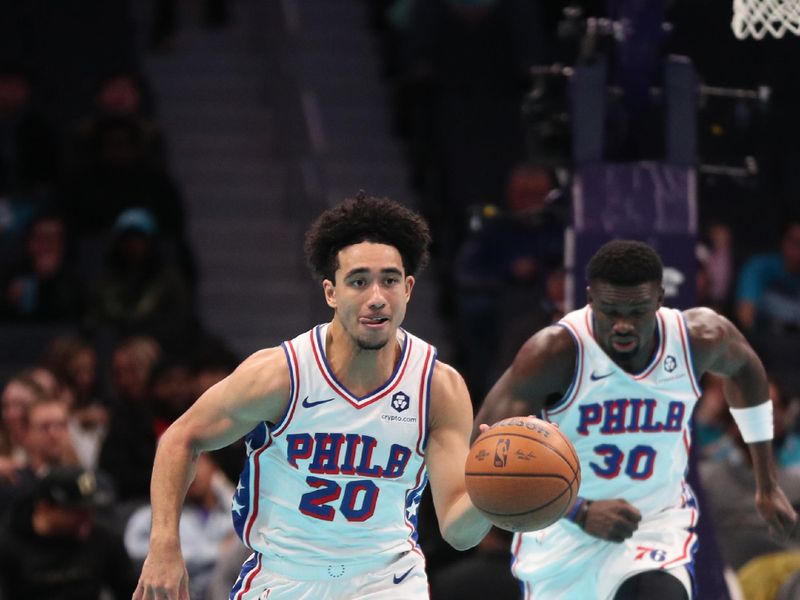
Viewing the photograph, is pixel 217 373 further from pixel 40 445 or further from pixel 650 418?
pixel 650 418

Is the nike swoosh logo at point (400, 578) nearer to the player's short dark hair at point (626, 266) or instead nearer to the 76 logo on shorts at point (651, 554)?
the 76 logo on shorts at point (651, 554)

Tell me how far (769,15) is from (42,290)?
638cm

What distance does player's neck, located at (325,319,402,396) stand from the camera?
Answer: 18.7ft

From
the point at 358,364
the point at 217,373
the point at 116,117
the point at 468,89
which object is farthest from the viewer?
the point at 468,89

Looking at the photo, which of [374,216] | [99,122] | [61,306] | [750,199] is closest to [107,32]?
[99,122]

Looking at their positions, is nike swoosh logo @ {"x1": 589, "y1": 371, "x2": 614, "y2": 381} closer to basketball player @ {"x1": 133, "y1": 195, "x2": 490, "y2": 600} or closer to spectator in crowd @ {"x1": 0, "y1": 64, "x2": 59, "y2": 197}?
basketball player @ {"x1": 133, "y1": 195, "x2": 490, "y2": 600}

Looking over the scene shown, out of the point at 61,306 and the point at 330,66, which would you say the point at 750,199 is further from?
the point at 61,306

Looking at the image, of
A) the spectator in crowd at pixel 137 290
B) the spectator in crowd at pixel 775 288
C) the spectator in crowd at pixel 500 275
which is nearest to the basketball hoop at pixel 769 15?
the spectator in crowd at pixel 500 275

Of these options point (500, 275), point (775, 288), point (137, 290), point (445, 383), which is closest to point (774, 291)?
point (775, 288)

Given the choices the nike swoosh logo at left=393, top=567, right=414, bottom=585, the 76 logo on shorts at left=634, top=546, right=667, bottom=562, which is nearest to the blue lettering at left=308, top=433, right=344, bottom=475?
the nike swoosh logo at left=393, top=567, right=414, bottom=585

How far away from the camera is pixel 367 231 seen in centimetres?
568

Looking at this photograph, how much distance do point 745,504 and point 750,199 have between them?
5305 mm

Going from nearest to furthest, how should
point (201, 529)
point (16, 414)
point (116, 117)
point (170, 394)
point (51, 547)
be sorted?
point (51, 547) → point (201, 529) → point (16, 414) → point (170, 394) → point (116, 117)

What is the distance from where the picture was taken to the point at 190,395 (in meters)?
10.2
